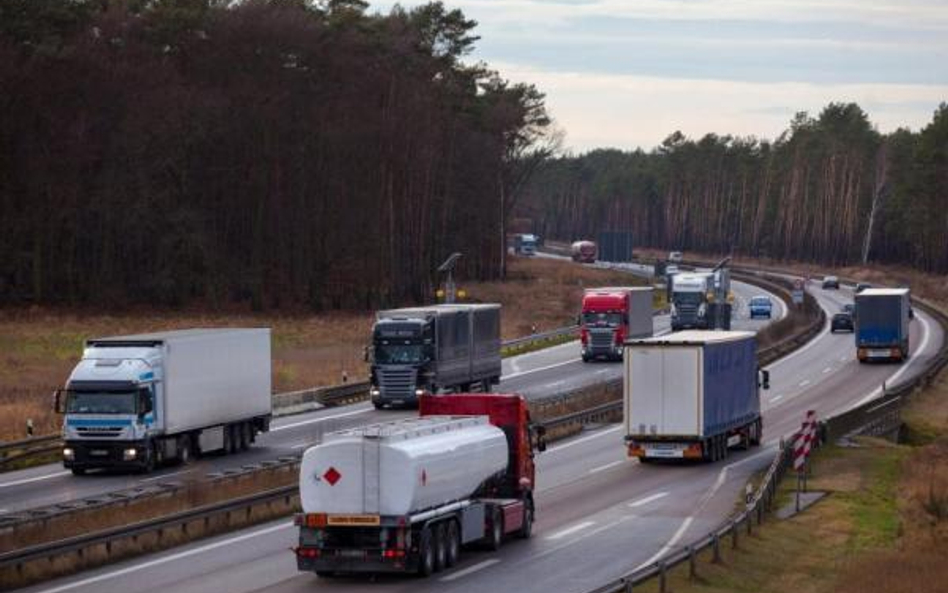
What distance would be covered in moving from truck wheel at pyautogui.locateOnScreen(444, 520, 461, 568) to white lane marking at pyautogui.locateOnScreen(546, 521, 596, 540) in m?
4.47

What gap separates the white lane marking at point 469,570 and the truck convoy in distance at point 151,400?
16743 millimetres

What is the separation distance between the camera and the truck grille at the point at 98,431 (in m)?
46.5

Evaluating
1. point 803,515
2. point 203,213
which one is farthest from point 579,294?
point 803,515

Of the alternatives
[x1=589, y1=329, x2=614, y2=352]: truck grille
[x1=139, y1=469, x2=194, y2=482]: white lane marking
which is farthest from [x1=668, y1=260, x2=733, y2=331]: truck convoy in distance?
[x1=139, y1=469, x2=194, y2=482]: white lane marking

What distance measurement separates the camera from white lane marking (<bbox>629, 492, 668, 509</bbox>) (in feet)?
135

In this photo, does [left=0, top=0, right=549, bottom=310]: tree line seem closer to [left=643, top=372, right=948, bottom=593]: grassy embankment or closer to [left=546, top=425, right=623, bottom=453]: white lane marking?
[left=546, top=425, right=623, bottom=453]: white lane marking

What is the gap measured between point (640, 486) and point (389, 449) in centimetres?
1702

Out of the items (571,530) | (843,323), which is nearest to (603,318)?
(843,323)

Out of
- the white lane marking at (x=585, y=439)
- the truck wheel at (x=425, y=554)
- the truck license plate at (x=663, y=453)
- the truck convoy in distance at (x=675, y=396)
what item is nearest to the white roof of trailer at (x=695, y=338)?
the truck convoy in distance at (x=675, y=396)

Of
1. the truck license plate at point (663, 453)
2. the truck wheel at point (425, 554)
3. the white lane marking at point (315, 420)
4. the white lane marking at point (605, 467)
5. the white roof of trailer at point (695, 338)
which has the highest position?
the white roof of trailer at point (695, 338)

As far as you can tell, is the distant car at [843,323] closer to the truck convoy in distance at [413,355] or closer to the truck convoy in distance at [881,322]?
the truck convoy in distance at [881,322]

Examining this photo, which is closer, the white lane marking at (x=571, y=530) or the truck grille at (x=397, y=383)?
the white lane marking at (x=571, y=530)

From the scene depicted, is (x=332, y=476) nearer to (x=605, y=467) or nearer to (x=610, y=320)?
(x=605, y=467)

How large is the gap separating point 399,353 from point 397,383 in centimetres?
106
